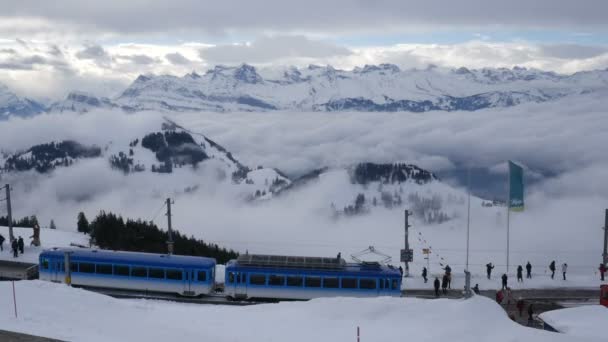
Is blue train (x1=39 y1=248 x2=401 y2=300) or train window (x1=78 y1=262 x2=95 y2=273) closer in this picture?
blue train (x1=39 y1=248 x2=401 y2=300)

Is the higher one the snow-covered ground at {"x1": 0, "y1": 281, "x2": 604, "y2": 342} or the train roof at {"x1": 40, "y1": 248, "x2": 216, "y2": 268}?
the train roof at {"x1": 40, "y1": 248, "x2": 216, "y2": 268}

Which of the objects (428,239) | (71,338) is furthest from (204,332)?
(428,239)

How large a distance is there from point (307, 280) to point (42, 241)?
75.4ft

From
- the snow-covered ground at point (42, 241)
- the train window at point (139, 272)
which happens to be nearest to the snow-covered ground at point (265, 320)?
the train window at point (139, 272)

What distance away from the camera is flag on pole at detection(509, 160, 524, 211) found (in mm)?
41781

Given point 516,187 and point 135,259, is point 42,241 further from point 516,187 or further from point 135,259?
point 516,187

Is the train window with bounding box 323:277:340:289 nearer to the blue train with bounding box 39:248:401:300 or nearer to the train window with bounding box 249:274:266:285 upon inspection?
the blue train with bounding box 39:248:401:300

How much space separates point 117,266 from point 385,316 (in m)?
17.7

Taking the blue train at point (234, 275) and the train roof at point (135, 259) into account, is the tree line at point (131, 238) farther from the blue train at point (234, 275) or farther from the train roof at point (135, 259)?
the blue train at point (234, 275)

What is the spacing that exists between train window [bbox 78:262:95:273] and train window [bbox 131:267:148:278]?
8.00 ft

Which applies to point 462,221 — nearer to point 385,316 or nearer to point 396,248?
point 396,248

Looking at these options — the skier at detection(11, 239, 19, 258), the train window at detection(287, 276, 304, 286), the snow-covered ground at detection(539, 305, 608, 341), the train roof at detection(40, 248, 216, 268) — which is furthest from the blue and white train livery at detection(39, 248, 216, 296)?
the snow-covered ground at detection(539, 305, 608, 341)

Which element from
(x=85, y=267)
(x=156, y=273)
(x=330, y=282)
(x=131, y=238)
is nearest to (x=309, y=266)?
(x=330, y=282)

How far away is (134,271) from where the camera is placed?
3566 cm
